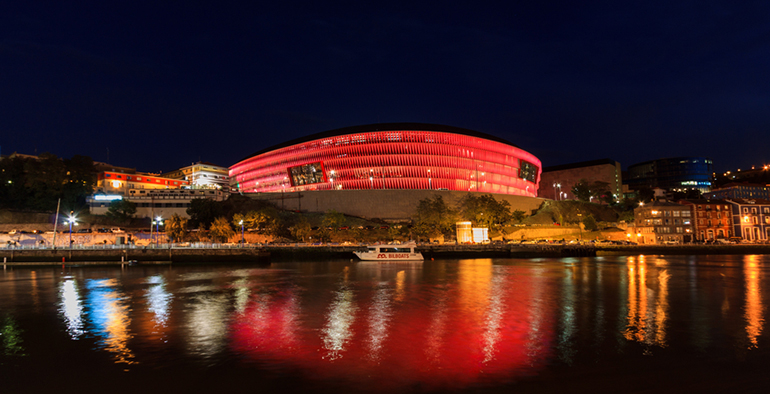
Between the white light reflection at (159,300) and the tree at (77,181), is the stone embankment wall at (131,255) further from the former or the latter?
the tree at (77,181)

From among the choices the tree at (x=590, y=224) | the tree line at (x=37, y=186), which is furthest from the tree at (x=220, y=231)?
the tree at (x=590, y=224)

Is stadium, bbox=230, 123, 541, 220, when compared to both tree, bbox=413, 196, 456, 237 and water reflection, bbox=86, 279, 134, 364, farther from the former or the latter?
water reflection, bbox=86, 279, 134, 364

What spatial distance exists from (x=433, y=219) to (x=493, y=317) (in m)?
66.6

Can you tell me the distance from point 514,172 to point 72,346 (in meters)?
128

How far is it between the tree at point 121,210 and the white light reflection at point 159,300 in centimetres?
6080

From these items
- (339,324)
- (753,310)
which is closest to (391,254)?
(339,324)

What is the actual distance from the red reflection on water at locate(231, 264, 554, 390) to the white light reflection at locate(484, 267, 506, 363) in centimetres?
5

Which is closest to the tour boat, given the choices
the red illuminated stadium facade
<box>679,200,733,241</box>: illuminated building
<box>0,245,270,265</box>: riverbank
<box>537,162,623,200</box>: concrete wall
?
<box>0,245,270,265</box>: riverbank

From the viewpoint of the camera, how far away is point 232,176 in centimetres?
16038

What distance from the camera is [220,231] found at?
7962 centimetres

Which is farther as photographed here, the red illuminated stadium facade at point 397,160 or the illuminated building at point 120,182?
the illuminated building at point 120,182

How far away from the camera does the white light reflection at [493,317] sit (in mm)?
18734

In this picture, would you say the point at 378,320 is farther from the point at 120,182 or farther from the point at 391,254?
the point at 120,182

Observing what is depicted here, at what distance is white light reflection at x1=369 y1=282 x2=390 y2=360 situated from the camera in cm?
1884
